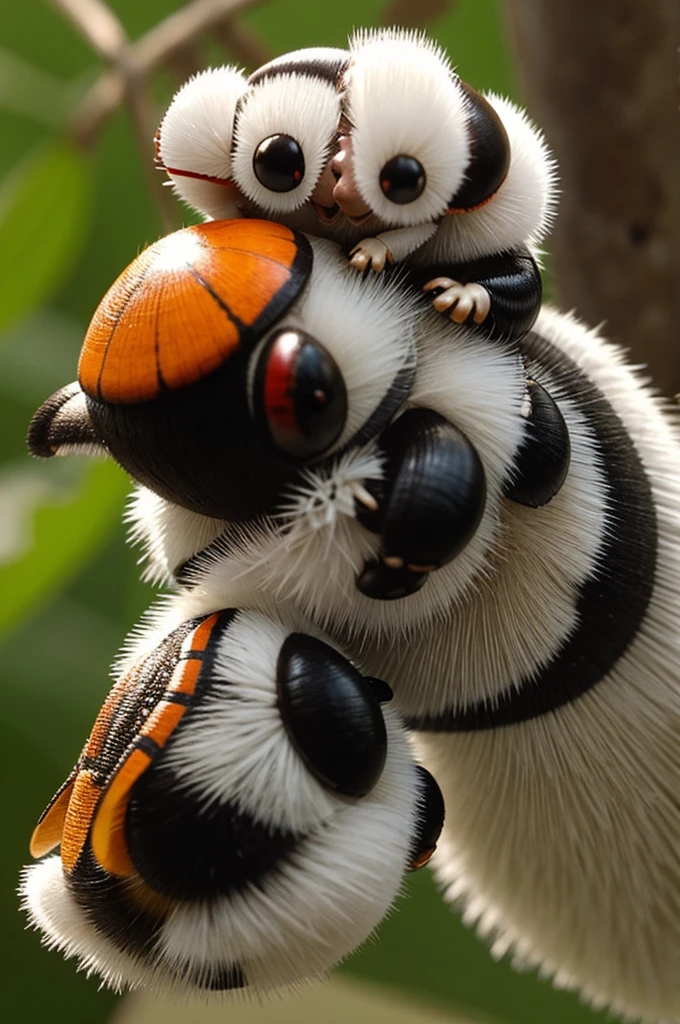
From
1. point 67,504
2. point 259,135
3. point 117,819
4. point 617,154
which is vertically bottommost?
point 67,504

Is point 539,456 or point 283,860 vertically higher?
point 539,456

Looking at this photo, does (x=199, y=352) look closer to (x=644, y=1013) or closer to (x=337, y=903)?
(x=337, y=903)

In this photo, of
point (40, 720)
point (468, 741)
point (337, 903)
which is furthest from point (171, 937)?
point (40, 720)

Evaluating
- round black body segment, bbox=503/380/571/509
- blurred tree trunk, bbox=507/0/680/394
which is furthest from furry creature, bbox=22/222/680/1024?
blurred tree trunk, bbox=507/0/680/394

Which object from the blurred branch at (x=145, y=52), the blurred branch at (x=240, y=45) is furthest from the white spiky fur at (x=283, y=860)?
the blurred branch at (x=240, y=45)

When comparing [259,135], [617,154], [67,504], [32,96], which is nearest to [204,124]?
[259,135]

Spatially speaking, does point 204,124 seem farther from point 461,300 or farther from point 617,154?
point 617,154

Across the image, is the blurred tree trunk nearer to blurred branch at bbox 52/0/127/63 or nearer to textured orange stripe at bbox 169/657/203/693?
blurred branch at bbox 52/0/127/63
